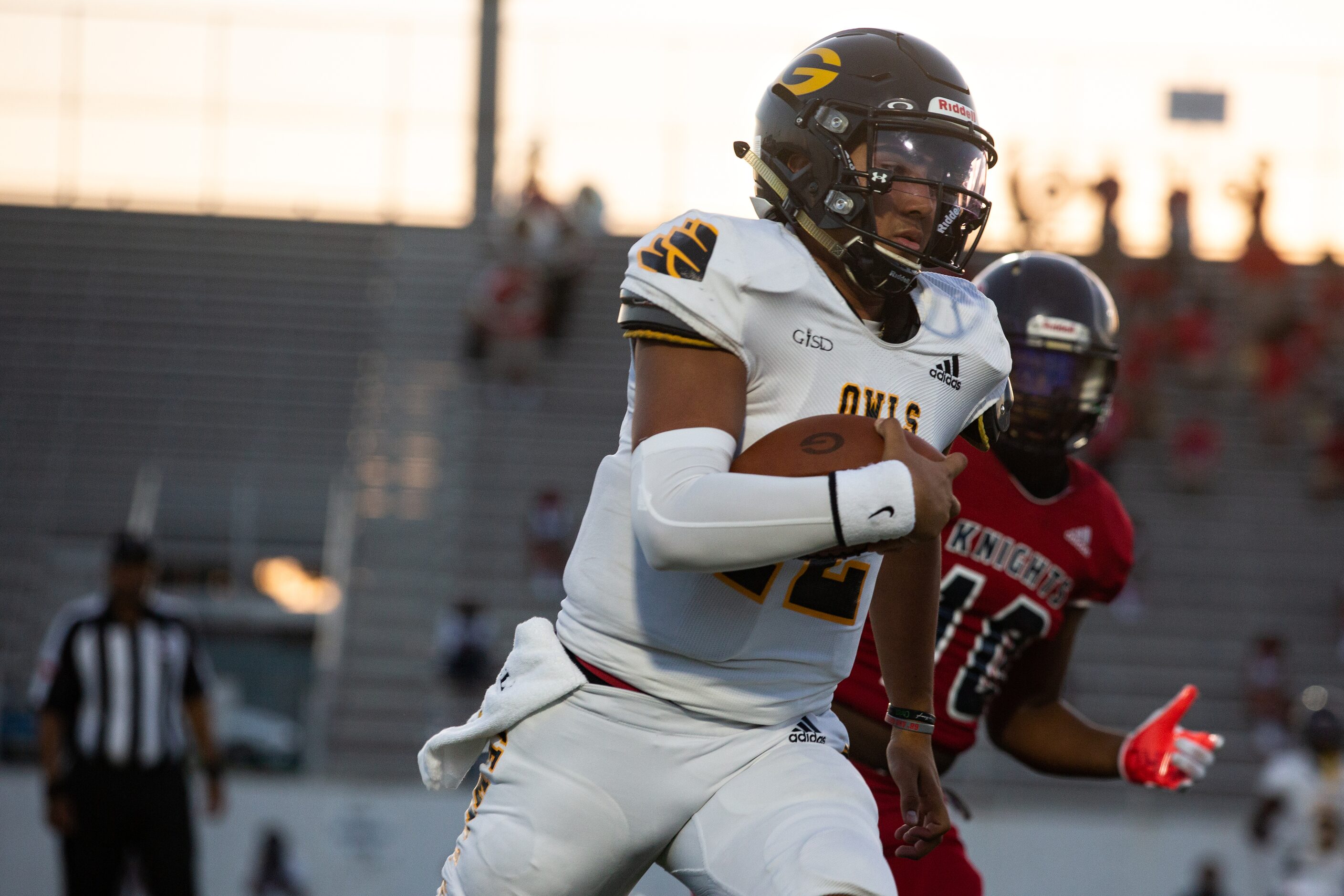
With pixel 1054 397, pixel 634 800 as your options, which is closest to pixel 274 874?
pixel 1054 397

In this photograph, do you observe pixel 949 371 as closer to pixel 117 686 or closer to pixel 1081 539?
pixel 1081 539

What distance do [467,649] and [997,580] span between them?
7.09m

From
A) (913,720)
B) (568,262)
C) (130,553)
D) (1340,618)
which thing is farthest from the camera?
(568,262)

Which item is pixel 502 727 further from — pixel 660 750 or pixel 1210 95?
pixel 1210 95

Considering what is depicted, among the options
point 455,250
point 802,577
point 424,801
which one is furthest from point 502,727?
point 455,250

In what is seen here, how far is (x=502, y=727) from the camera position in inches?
107

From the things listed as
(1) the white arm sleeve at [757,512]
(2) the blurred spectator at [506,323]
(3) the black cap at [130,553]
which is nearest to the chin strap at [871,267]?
(1) the white arm sleeve at [757,512]

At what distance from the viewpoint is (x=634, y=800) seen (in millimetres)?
2621

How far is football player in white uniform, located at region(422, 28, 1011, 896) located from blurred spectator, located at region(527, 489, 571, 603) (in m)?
8.96

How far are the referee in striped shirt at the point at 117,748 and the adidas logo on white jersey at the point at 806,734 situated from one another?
479 centimetres

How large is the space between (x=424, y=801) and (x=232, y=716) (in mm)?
1643

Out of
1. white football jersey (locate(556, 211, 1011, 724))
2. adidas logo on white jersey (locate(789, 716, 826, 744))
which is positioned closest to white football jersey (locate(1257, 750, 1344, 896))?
adidas logo on white jersey (locate(789, 716, 826, 744))

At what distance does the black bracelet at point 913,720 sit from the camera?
2.95 metres

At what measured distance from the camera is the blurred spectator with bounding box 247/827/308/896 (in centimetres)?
874
